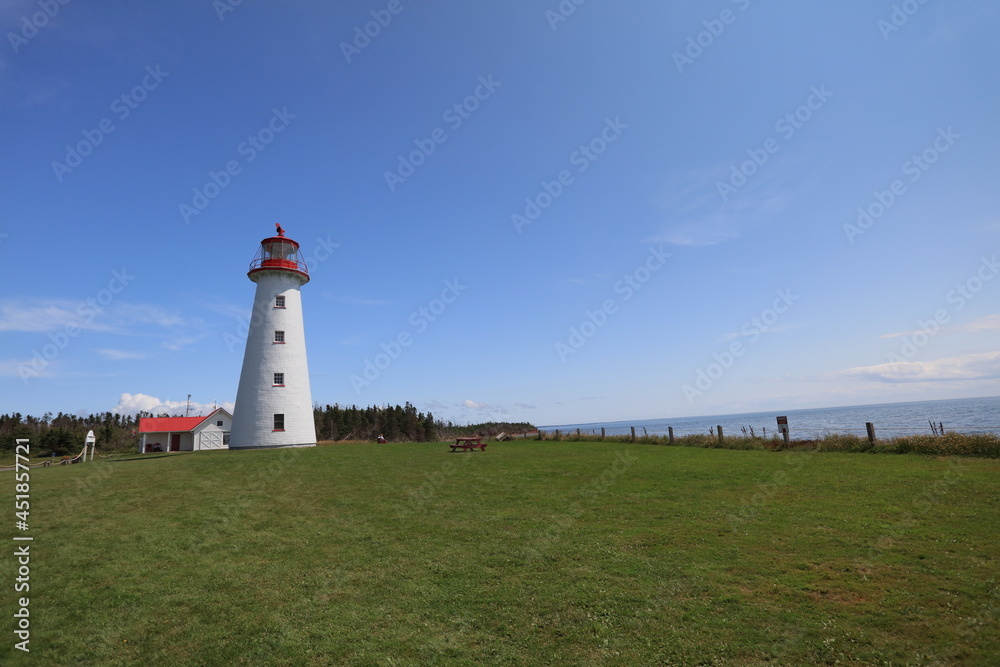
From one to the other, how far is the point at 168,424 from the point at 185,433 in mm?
2138

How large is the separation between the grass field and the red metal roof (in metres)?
31.0

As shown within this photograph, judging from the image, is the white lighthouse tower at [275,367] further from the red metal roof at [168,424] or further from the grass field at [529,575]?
the grass field at [529,575]

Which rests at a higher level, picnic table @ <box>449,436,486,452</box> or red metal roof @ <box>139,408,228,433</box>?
red metal roof @ <box>139,408,228,433</box>

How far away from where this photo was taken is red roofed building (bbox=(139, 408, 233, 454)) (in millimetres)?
39094

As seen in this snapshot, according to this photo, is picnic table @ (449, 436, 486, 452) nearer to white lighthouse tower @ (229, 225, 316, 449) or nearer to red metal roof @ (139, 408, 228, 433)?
white lighthouse tower @ (229, 225, 316, 449)

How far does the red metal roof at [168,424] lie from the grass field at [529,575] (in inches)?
1220

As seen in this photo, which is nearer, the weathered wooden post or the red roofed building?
the weathered wooden post

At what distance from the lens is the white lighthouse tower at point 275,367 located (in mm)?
30531

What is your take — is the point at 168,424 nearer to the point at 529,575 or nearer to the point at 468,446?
the point at 468,446

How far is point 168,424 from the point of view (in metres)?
41.9

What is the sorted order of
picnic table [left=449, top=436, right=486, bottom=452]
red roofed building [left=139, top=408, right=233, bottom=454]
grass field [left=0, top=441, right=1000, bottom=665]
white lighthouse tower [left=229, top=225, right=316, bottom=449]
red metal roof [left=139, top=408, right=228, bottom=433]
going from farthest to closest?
red metal roof [left=139, top=408, right=228, bottom=433] → red roofed building [left=139, top=408, right=233, bottom=454] → white lighthouse tower [left=229, top=225, right=316, bottom=449] → picnic table [left=449, top=436, right=486, bottom=452] → grass field [left=0, top=441, right=1000, bottom=665]

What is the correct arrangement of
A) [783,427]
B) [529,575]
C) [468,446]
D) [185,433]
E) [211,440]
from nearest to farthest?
1. [529,575]
2. [783,427]
3. [468,446]
4. [211,440]
5. [185,433]

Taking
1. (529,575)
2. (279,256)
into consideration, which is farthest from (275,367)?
(529,575)

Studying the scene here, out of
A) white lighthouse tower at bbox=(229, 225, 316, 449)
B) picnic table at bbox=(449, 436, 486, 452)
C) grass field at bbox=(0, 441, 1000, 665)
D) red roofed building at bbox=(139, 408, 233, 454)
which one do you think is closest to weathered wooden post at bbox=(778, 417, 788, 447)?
grass field at bbox=(0, 441, 1000, 665)
